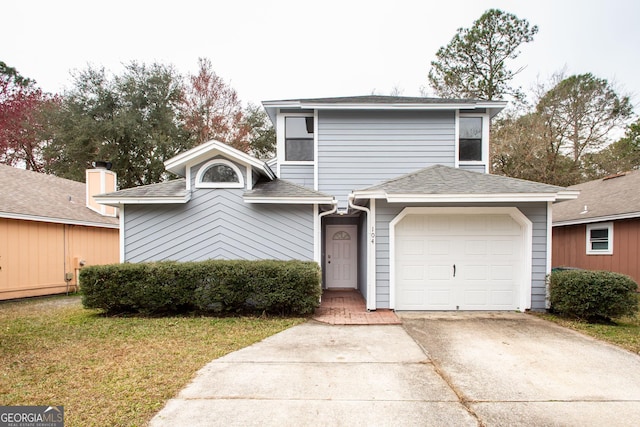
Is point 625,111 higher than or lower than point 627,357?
higher

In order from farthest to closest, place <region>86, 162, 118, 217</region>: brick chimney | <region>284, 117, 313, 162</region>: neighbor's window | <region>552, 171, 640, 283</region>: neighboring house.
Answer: <region>86, 162, 118, 217</region>: brick chimney → <region>552, 171, 640, 283</region>: neighboring house → <region>284, 117, 313, 162</region>: neighbor's window

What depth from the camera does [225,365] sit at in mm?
4602

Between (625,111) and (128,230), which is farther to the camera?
(625,111)

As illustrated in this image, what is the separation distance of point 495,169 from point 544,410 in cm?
1951

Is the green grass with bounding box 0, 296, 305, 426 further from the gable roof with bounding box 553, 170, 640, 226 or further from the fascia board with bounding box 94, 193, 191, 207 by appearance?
the gable roof with bounding box 553, 170, 640, 226

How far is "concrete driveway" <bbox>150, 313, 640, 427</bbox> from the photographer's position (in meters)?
3.26

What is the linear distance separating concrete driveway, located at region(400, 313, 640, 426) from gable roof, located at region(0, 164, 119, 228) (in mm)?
11223

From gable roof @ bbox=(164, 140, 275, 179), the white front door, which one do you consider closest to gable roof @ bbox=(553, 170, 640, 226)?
the white front door

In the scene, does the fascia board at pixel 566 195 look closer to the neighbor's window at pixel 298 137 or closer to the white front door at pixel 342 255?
the white front door at pixel 342 255

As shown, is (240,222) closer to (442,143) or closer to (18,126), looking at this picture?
(442,143)

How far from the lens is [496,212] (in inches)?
308

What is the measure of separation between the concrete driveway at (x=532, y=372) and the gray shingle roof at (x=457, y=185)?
2.78m

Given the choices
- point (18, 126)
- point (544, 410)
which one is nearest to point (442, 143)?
point (544, 410)

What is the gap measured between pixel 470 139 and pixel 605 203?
20.3 ft
